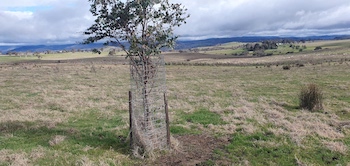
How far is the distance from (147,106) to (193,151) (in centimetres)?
230

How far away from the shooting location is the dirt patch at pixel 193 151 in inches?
358

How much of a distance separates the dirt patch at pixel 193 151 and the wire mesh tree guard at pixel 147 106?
0.63 metres

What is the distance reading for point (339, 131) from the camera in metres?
11.7

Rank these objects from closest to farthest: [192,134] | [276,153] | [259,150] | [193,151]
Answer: [276,153] → [259,150] → [193,151] → [192,134]

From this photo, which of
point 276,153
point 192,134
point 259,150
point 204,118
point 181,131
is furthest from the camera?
point 204,118

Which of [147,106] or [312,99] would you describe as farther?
[312,99]

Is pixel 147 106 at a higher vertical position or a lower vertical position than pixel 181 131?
higher

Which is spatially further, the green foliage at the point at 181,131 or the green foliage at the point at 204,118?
the green foliage at the point at 204,118

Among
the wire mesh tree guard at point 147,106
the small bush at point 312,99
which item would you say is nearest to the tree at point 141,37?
the wire mesh tree guard at point 147,106

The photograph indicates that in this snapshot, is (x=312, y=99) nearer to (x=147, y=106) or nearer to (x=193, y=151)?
(x=193, y=151)

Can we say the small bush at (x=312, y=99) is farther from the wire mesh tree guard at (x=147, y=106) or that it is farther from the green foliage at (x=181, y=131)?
the wire mesh tree guard at (x=147, y=106)

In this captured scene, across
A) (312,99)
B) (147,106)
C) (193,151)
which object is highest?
(147,106)

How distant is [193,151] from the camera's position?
9977mm

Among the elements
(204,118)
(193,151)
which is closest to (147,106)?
(193,151)
